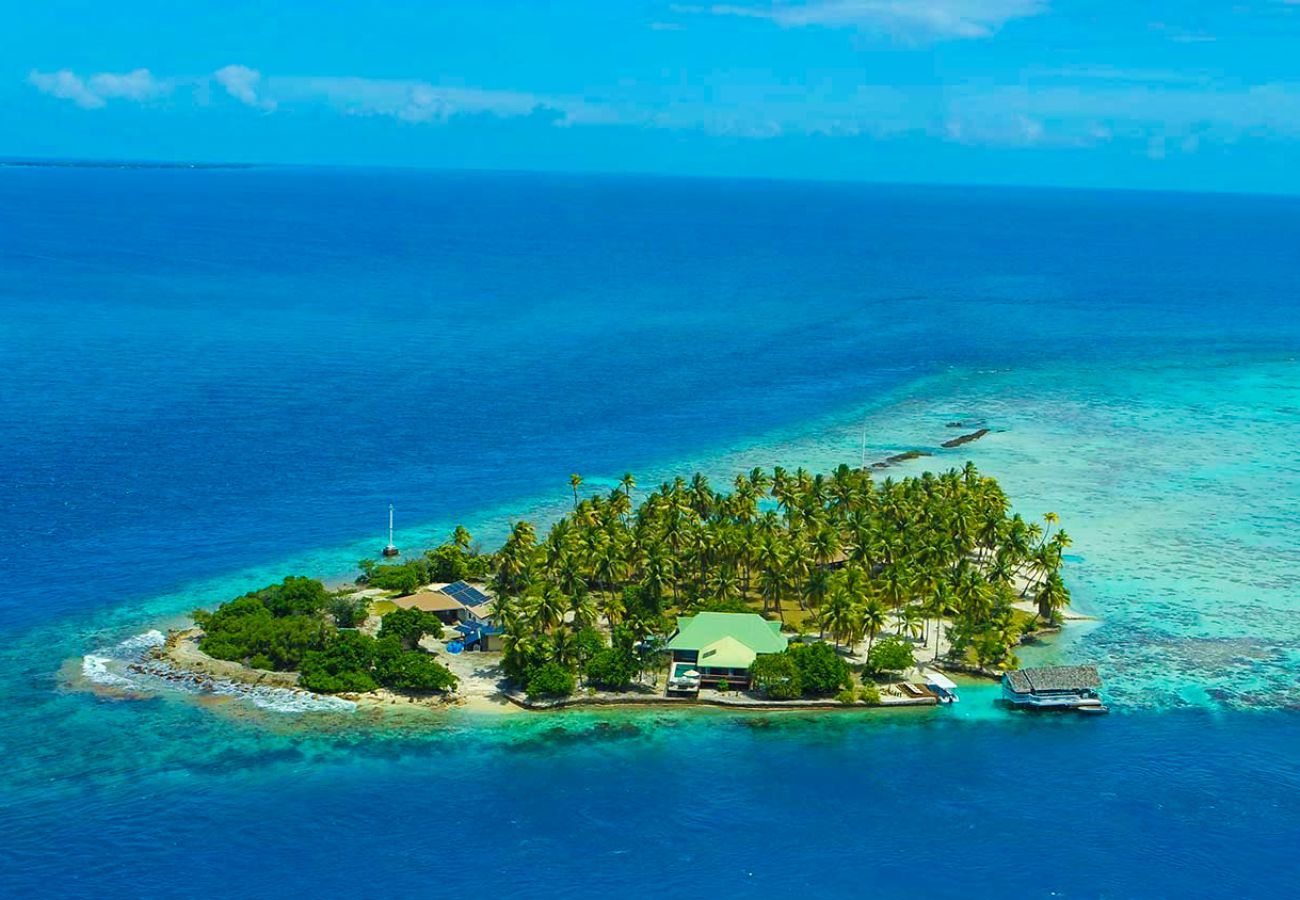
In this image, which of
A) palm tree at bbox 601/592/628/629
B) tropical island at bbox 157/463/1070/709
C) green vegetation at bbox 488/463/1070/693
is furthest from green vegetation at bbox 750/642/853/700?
palm tree at bbox 601/592/628/629

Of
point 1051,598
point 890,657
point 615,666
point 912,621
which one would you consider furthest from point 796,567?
point 1051,598

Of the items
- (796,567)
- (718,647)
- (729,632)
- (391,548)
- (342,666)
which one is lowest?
(342,666)

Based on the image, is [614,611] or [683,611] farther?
[683,611]

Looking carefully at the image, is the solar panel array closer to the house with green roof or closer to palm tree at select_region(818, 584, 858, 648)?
the house with green roof

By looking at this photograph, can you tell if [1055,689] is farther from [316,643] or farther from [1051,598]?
[316,643]

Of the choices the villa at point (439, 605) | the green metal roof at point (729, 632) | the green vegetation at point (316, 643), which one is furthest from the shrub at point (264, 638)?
the green metal roof at point (729, 632)

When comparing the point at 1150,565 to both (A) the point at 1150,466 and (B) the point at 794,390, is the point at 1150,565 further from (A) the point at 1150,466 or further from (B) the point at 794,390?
(B) the point at 794,390

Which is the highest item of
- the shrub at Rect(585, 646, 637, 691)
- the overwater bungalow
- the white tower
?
the white tower

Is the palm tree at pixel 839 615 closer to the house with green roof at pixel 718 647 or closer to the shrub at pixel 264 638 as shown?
the house with green roof at pixel 718 647
